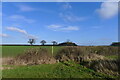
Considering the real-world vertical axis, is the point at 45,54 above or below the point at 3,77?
above

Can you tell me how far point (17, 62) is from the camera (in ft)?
31.8

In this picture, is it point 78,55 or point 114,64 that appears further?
point 78,55

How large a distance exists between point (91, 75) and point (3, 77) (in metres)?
3.87

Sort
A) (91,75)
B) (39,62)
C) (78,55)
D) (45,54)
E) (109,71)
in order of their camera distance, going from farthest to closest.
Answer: (78,55) < (45,54) < (39,62) < (109,71) < (91,75)

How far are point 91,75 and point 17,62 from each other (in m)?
5.30

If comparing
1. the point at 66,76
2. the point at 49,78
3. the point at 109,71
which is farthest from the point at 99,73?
the point at 49,78

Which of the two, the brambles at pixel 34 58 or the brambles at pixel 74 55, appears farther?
the brambles at pixel 74 55

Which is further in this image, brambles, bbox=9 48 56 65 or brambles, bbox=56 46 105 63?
brambles, bbox=56 46 105 63

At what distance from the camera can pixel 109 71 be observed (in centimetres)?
696

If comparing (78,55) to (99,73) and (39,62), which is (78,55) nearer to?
(39,62)

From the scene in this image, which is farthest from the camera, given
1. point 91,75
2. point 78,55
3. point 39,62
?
point 78,55

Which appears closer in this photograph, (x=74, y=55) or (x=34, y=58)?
(x=34, y=58)

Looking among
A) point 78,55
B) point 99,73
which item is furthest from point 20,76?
point 78,55

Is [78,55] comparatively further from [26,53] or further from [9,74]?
[9,74]
